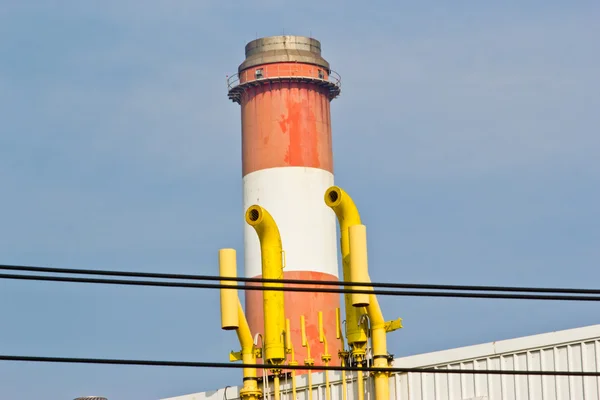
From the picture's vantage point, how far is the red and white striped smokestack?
3775 cm

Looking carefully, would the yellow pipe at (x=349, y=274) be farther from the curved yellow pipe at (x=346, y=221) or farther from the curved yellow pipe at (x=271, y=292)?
the curved yellow pipe at (x=271, y=292)

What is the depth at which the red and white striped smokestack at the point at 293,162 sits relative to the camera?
3775 cm

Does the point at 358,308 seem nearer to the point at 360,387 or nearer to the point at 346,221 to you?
the point at 360,387

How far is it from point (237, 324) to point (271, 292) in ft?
2.76

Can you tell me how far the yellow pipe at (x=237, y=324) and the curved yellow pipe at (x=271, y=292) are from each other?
1.44ft

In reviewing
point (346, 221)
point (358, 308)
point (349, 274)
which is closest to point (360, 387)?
point (358, 308)

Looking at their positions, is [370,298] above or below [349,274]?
below

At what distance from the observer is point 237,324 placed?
27.3m

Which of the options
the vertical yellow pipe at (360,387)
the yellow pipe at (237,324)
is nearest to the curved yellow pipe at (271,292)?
the yellow pipe at (237,324)

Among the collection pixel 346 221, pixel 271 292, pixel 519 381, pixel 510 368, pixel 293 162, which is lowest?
pixel 519 381

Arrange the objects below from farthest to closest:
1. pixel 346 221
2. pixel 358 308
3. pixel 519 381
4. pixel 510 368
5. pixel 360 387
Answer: pixel 346 221, pixel 358 308, pixel 360 387, pixel 519 381, pixel 510 368

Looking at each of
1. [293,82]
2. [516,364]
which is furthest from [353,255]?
[293,82]

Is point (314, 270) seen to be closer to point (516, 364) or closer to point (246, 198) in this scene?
point (246, 198)

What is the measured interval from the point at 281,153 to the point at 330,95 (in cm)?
289
